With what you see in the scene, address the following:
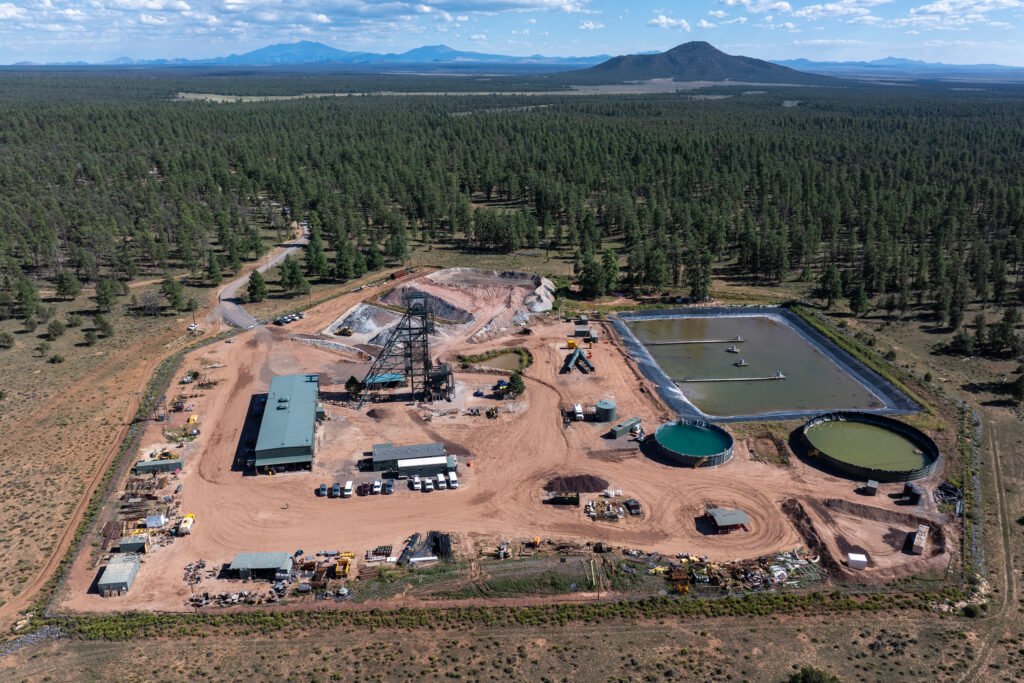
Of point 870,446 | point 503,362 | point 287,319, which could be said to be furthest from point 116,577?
point 870,446

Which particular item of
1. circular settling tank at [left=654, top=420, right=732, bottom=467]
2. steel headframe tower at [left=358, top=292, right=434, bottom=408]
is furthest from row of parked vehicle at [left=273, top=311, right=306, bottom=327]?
circular settling tank at [left=654, top=420, right=732, bottom=467]

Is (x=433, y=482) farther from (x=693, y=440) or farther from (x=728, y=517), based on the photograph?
(x=693, y=440)

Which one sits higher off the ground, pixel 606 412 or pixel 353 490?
pixel 606 412

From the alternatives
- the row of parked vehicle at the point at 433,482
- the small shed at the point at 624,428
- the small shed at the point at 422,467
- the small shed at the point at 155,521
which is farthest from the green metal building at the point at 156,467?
the small shed at the point at 624,428

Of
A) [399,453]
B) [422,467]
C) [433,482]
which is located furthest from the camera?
[399,453]

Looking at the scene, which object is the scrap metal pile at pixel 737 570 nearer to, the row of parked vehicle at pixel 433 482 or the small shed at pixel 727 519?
the small shed at pixel 727 519
